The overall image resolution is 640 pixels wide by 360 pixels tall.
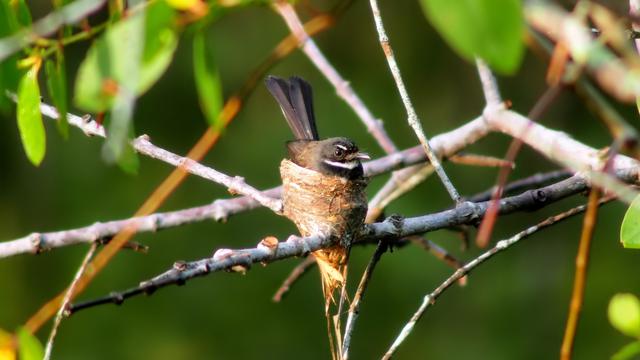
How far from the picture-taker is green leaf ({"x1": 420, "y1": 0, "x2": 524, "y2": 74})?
1038 mm

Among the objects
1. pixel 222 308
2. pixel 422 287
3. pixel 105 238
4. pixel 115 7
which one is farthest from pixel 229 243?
pixel 115 7

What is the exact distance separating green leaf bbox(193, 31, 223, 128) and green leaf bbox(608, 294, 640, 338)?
68 cm

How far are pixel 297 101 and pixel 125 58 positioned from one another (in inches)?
122

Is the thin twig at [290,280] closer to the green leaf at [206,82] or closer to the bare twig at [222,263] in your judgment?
the bare twig at [222,263]

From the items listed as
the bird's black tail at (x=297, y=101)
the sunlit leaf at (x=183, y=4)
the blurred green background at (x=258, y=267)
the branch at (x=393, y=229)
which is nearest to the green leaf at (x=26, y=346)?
the branch at (x=393, y=229)

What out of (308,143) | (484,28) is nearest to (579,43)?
(484,28)

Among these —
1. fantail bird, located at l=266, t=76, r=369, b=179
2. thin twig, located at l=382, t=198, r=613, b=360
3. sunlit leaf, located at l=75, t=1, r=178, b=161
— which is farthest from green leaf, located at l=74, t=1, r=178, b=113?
fantail bird, located at l=266, t=76, r=369, b=179

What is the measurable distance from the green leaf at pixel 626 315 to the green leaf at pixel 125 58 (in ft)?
2.58

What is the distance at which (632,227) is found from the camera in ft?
6.62

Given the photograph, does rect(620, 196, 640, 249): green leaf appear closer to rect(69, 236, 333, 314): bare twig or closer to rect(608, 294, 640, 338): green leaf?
rect(608, 294, 640, 338): green leaf

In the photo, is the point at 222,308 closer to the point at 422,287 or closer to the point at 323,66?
the point at 422,287

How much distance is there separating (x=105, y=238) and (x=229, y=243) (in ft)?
14.1

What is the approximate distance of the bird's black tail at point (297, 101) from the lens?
422cm

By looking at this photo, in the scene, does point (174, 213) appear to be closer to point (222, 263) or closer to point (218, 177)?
point (218, 177)
